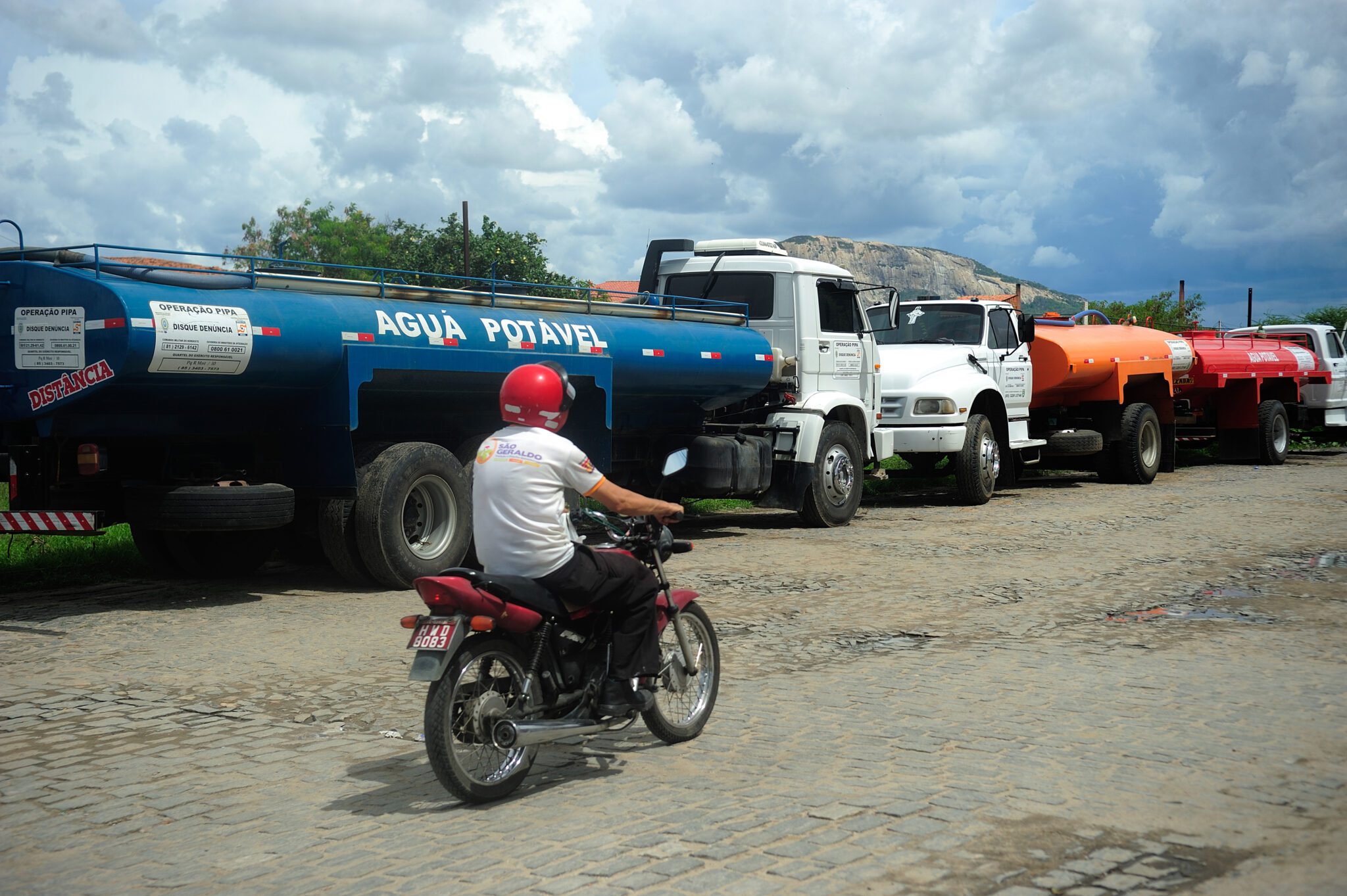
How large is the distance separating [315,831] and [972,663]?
13.0 feet

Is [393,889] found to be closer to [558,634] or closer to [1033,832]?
[558,634]

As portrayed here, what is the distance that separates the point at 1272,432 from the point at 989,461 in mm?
9894

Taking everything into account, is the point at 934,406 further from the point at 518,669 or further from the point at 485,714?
the point at 485,714

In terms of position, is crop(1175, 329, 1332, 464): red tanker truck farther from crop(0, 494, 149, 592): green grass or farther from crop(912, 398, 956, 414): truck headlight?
crop(0, 494, 149, 592): green grass

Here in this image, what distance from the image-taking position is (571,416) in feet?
42.1

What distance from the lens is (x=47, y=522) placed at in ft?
31.4

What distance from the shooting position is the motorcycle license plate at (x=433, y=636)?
497cm

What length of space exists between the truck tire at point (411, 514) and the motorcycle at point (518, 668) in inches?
180

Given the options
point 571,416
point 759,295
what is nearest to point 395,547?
point 571,416

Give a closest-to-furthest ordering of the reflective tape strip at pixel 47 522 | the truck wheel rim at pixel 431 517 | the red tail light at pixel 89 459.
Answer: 1. the reflective tape strip at pixel 47 522
2. the red tail light at pixel 89 459
3. the truck wheel rim at pixel 431 517

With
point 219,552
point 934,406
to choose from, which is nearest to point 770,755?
point 219,552

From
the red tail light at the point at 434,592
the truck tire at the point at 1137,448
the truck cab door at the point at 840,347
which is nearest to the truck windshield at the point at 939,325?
the truck cab door at the point at 840,347

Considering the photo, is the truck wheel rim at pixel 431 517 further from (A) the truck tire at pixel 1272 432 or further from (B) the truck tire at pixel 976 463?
(A) the truck tire at pixel 1272 432

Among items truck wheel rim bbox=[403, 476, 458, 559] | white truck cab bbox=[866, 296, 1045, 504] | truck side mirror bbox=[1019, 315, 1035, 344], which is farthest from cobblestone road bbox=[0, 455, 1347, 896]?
truck side mirror bbox=[1019, 315, 1035, 344]
